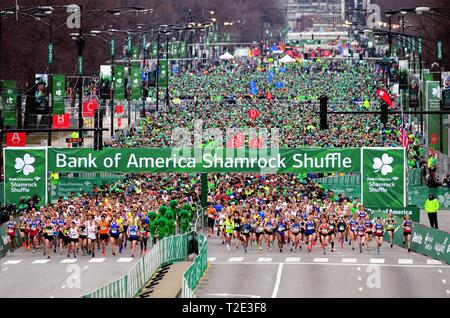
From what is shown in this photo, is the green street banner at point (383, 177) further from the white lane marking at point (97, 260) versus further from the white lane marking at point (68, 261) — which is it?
the white lane marking at point (68, 261)

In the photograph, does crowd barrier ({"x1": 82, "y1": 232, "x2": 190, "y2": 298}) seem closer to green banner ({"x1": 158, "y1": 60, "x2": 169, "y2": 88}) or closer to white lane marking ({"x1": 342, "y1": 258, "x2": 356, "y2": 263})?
white lane marking ({"x1": 342, "y1": 258, "x2": 356, "y2": 263})

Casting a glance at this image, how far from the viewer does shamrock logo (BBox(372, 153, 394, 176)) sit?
4356 centimetres

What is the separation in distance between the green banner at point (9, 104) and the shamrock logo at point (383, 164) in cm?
1767

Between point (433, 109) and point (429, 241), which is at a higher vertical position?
point (433, 109)

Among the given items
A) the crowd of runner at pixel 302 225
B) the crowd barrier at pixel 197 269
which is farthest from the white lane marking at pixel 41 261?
the crowd of runner at pixel 302 225

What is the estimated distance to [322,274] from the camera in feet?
104

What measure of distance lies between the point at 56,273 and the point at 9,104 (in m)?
24.4

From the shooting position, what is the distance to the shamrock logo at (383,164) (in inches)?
1715

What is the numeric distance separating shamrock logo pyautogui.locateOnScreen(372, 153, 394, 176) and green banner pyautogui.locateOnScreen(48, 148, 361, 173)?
0.62 m

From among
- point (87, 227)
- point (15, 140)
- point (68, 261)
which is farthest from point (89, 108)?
point (68, 261)

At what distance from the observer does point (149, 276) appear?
94.9ft

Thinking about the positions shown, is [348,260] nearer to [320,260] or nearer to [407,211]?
[320,260]

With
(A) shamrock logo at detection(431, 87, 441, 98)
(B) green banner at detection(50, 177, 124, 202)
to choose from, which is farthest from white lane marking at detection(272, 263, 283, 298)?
(A) shamrock logo at detection(431, 87, 441, 98)

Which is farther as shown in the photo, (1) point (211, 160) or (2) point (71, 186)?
(2) point (71, 186)
